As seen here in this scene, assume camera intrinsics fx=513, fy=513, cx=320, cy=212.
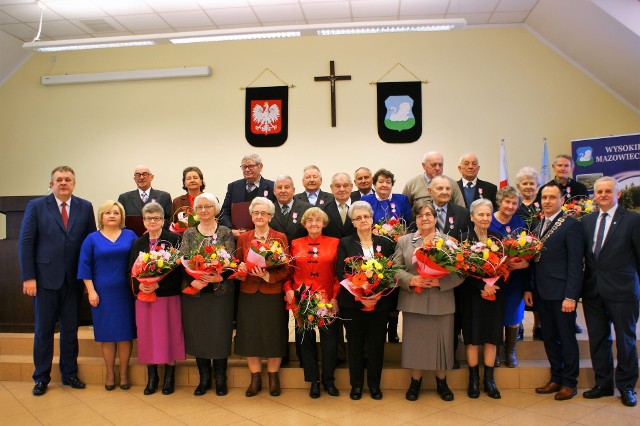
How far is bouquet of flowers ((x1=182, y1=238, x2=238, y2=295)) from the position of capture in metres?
3.68

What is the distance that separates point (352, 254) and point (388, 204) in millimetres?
903

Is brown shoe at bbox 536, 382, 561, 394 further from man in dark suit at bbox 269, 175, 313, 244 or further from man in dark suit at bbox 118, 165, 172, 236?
man in dark suit at bbox 118, 165, 172, 236

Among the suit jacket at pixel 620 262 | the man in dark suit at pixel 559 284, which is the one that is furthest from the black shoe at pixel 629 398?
the suit jacket at pixel 620 262

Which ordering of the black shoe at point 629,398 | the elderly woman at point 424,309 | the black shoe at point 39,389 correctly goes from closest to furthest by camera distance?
1. the black shoe at point 629,398
2. the elderly woman at point 424,309
3. the black shoe at point 39,389

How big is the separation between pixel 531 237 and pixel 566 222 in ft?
1.09

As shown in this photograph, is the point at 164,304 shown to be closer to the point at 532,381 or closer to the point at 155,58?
the point at 532,381

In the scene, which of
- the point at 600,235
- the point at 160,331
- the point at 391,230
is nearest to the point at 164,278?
the point at 160,331

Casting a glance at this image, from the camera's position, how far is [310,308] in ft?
12.1

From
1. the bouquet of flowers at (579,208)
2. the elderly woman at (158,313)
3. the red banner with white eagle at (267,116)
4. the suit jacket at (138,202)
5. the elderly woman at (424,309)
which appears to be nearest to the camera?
the elderly woman at (424,309)

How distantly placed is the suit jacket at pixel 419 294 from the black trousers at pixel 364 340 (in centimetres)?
21

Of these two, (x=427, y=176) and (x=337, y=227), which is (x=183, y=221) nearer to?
(x=337, y=227)

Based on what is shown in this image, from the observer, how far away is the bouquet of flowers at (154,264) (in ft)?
12.4

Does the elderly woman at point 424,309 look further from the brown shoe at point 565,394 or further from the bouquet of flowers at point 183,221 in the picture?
the bouquet of flowers at point 183,221

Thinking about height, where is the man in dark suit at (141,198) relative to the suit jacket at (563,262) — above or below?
above
